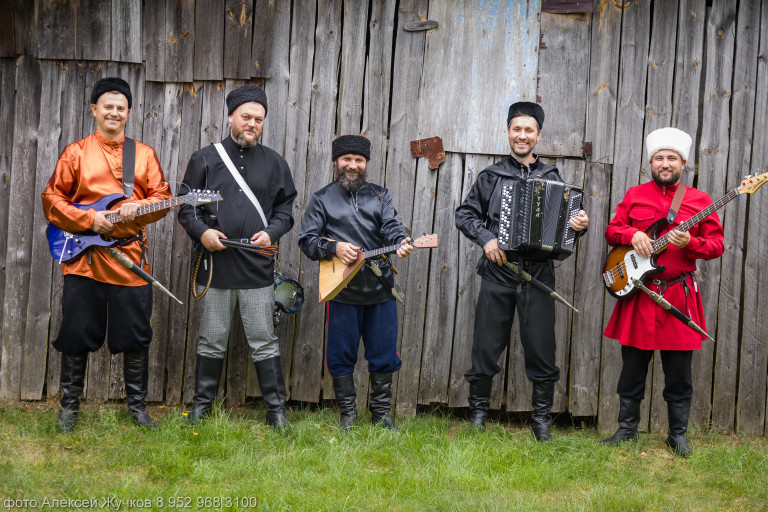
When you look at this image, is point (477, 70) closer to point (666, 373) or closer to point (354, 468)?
point (666, 373)

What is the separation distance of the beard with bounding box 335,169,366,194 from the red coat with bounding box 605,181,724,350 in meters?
1.73

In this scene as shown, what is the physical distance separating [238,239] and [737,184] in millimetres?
3690

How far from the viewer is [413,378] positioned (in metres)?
5.46

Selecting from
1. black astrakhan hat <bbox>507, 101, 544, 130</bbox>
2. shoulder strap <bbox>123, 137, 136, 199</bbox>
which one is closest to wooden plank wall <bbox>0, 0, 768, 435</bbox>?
black astrakhan hat <bbox>507, 101, 544, 130</bbox>

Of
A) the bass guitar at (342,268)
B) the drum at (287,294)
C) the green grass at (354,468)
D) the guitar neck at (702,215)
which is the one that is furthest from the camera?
the drum at (287,294)

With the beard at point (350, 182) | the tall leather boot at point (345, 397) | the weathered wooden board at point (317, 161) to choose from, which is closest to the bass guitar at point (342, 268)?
the beard at point (350, 182)

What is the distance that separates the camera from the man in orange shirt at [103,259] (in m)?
4.48

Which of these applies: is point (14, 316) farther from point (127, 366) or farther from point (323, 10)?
point (323, 10)

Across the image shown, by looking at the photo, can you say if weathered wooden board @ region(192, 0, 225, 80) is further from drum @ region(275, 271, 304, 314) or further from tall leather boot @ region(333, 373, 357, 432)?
tall leather boot @ region(333, 373, 357, 432)

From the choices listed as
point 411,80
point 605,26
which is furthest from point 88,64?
point 605,26

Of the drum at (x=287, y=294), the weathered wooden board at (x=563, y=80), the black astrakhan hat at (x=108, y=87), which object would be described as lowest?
the drum at (x=287, y=294)

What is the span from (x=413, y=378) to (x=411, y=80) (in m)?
2.32

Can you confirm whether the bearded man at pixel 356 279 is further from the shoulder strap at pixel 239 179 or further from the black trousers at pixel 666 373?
the black trousers at pixel 666 373

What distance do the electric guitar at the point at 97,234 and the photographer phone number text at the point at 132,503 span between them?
1608 mm
